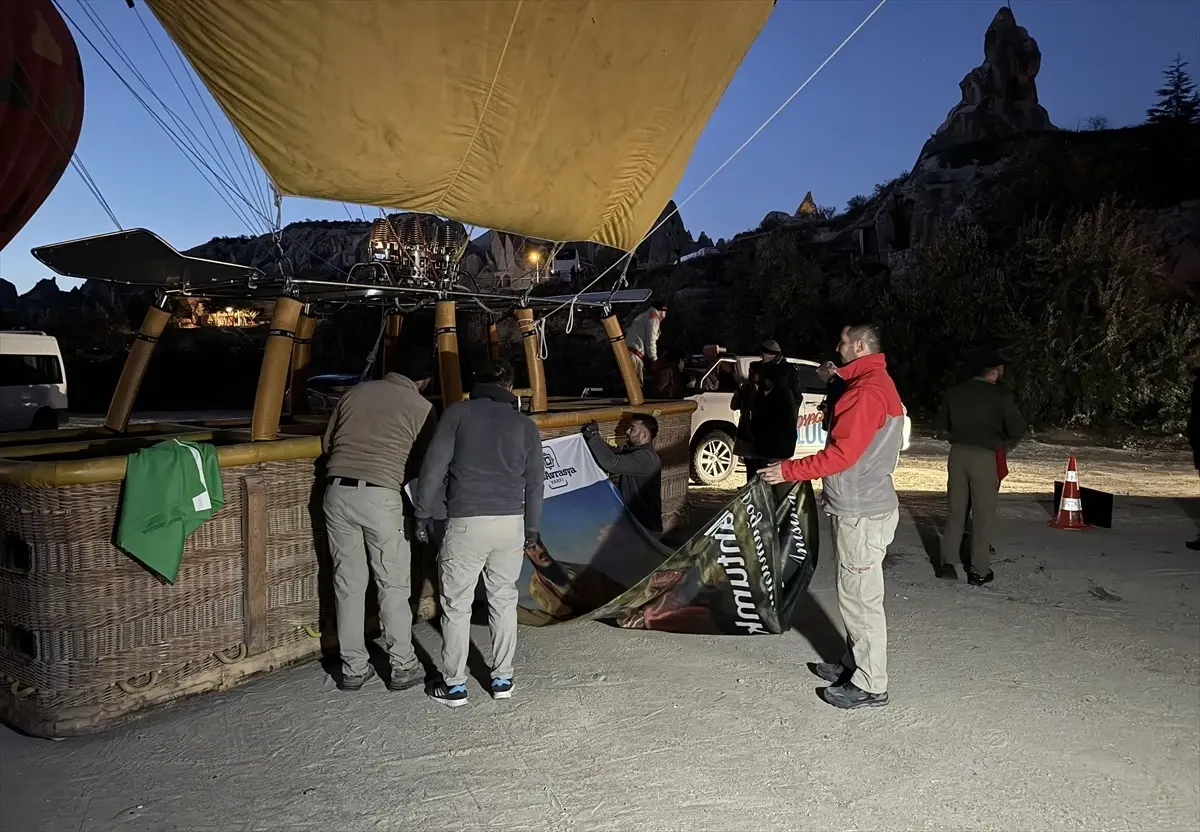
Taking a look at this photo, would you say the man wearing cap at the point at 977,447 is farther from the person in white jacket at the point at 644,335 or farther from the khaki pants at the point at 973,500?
the person in white jacket at the point at 644,335

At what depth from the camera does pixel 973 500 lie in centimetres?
632

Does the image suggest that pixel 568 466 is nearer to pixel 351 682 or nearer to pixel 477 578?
pixel 477 578

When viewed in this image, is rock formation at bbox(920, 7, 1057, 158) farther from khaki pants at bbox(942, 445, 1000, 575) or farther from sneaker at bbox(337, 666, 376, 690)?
sneaker at bbox(337, 666, 376, 690)

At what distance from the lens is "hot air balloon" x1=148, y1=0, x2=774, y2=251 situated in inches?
189

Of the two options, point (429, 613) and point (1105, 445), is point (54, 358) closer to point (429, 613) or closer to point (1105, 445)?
point (429, 613)

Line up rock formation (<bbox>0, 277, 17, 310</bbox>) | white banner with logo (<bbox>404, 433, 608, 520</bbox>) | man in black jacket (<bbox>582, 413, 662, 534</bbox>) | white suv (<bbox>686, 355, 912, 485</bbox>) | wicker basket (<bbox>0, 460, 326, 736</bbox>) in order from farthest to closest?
rock formation (<bbox>0, 277, 17, 310</bbox>) < white suv (<bbox>686, 355, 912, 485</bbox>) < man in black jacket (<bbox>582, 413, 662, 534</bbox>) < white banner with logo (<bbox>404, 433, 608, 520</bbox>) < wicker basket (<bbox>0, 460, 326, 736</bbox>)

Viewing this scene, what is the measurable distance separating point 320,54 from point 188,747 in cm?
366

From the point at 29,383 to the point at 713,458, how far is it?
12625 mm

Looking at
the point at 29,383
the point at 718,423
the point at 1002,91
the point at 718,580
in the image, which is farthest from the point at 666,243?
the point at 718,580

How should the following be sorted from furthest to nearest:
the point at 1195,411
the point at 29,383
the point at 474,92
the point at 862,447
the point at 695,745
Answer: the point at 29,383, the point at 1195,411, the point at 474,92, the point at 862,447, the point at 695,745

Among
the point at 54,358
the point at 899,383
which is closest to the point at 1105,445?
the point at 899,383

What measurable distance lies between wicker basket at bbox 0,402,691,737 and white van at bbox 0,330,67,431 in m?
13.6

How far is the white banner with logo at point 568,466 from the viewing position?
18.4ft

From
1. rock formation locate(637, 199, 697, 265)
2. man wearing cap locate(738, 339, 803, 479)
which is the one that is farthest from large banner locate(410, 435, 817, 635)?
rock formation locate(637, 199, 697, 265)
